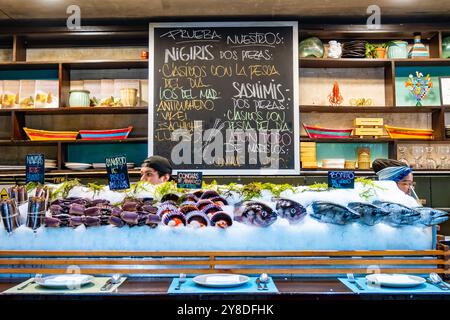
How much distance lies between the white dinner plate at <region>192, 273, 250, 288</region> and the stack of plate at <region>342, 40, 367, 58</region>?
139 inches

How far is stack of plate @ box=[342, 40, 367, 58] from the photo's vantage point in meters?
4.75

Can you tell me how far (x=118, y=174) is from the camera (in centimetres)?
231

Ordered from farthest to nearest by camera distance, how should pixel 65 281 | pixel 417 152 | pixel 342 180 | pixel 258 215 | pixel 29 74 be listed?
pixel 29 74, pixel 417 152, pixel 342 180, pixel 258 215, pixel 65 281

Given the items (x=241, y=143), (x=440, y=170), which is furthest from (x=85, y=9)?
(x=440, y=170)

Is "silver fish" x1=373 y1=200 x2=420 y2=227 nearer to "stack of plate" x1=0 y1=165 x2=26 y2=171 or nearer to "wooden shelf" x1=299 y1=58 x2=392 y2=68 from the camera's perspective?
"wooden shelf" x1=299 y1=58 x2=392 y2=68

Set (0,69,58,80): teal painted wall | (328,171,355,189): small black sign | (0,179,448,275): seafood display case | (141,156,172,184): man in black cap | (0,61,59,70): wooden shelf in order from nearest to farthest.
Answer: (0,179,448,275): seafood display case, (328,171,355,189): small black sign, (141,156,172,184): man in black cap, (0,61,59,70): wooden shelf, (0,69,58,80): teal painted wall

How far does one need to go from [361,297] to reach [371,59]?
355cm

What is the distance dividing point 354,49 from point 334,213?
10.5 feet

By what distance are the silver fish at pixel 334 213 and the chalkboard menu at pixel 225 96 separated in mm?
2597

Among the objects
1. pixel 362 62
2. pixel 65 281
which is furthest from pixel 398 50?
pixel 65 281

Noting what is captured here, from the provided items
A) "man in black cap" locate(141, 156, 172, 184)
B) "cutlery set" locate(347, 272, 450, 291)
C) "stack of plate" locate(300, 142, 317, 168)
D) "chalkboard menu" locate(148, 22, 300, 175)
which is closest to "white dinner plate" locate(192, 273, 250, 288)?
"cutlery set" locate(347, 272, 450, 291)

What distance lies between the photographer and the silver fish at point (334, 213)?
6.56ft

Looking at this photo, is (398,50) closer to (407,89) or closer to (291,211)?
(407,89)

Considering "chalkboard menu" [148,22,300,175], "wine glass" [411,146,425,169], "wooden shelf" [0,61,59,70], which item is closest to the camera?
"chalkboard menu" [148,22,300,175]
